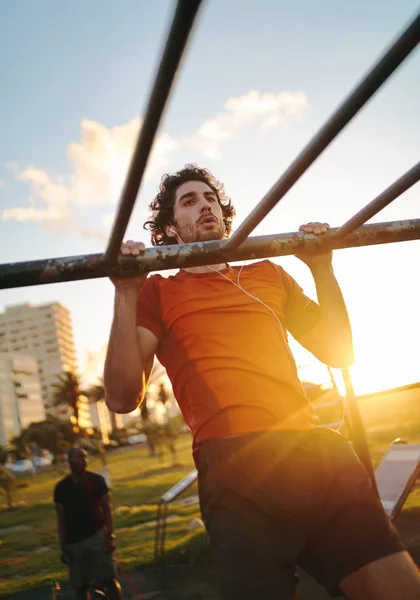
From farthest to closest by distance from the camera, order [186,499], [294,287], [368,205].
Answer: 1. [186,499]
2. [294,287]
3. [368,205]

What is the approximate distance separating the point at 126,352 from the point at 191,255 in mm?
443

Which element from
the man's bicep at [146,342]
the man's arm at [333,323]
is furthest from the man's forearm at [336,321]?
the man's bicep at [146,342]

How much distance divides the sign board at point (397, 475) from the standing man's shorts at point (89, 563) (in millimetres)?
2794

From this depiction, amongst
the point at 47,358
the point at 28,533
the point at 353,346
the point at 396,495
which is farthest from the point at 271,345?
the point at 47,358

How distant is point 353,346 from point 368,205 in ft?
2.25

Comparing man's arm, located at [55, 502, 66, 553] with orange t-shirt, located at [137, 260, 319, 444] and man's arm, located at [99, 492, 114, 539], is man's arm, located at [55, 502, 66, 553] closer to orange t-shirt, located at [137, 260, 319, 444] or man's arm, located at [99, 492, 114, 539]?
man's arm, located at [99, 492, 114, 539]

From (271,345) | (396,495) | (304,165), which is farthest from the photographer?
(396,495)

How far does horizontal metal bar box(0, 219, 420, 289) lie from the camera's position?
1.25m

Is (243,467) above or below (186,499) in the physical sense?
above

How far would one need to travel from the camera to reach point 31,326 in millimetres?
130500

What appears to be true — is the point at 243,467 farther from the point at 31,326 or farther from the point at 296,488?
the point at 31,326

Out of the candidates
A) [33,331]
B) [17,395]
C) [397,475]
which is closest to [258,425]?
A: [397,475]

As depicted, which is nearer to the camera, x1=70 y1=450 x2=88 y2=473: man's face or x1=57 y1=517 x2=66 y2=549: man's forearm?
x1=57 y1=517 x2=66 y2=549: man's forearm

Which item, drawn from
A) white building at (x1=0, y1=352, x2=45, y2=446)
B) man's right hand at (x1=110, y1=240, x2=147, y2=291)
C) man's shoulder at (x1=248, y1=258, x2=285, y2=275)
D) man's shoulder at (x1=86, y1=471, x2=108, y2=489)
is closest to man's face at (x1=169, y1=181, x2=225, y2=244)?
man's shoulder at (x1=248, y1=258, x2=285, y2=275)
